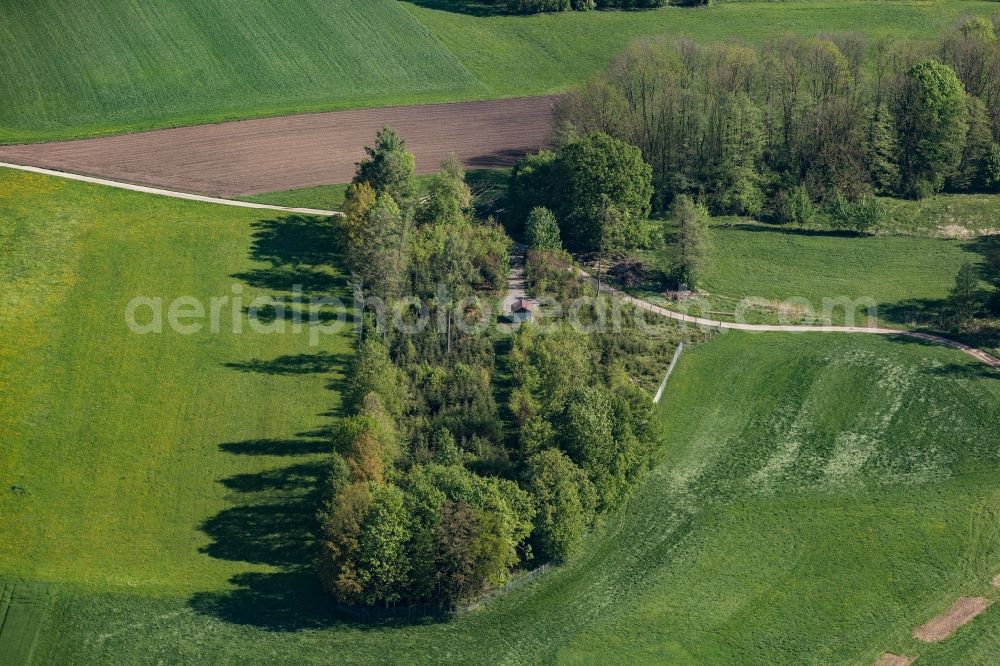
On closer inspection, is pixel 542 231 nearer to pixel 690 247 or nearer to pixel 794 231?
pixel 690 247

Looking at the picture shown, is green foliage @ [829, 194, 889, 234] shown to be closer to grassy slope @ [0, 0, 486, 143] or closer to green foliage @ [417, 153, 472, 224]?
green foliage @ [417, 153, 472, 224]

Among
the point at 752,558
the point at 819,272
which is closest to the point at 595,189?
the point at 819,272

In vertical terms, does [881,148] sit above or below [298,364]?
above

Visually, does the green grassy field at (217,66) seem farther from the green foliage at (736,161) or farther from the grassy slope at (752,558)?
the grassy slope at (752,558)

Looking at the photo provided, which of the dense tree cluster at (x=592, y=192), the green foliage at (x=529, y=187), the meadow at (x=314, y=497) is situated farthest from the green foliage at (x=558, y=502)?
the green foliage at (x=529, y=187)

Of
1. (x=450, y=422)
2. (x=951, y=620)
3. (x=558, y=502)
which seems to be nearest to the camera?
(x=951, y=620)
